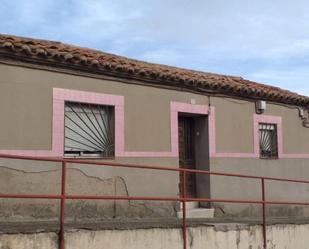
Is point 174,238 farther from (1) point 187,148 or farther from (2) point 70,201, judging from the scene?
(1) point 187,148

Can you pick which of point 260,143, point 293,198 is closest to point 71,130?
point 260,143

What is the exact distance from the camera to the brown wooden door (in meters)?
13.2

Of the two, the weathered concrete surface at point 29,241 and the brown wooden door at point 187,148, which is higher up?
the brown wooden door at point 187,148

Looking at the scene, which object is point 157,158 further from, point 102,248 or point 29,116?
point 102,248

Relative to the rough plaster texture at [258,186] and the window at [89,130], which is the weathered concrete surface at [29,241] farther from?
the rough plaster texture at [258,186]

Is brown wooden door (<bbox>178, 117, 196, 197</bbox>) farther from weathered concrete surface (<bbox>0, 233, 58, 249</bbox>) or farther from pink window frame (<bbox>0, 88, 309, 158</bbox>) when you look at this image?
weathered concrete surface (<bbox>0, 233, 58, 249</bbox>)

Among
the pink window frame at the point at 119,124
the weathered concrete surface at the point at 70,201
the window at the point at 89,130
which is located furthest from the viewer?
the window at the point at 89,130

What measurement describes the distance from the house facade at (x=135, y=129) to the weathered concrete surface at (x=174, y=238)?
1.99 m

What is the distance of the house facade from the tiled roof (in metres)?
0.03

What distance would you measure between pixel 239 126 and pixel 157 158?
9.82 feet

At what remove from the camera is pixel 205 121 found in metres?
13.2

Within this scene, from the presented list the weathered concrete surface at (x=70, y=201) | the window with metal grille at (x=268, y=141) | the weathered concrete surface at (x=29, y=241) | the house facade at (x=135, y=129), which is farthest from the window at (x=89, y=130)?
the window with metal grille at (x=268, y=141)

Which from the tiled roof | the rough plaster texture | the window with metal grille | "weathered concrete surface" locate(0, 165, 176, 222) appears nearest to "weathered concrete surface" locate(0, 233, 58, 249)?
"weathered concrete surface" locate(0, 165, 176, 222)

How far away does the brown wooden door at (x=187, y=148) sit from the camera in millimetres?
13203
